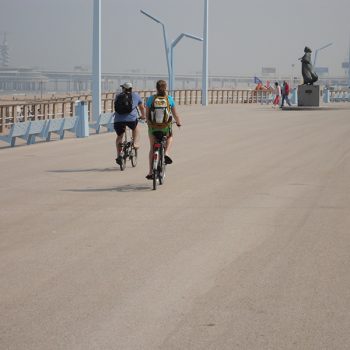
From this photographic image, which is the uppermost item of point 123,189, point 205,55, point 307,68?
point 205,55

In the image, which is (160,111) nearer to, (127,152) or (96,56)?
(127,152)

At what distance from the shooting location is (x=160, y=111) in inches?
564

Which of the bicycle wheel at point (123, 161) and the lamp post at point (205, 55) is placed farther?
the lamp post at point (205, 55)

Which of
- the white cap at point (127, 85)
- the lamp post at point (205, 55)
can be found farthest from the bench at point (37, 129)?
the lamp post at point (205, 55)

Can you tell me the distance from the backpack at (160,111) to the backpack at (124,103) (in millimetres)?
2602

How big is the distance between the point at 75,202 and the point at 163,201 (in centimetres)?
115

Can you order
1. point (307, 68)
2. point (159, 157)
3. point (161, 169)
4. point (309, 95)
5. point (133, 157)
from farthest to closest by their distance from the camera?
point (309, 95) < point (307, 68) < point (133, 157) < point (161, 169) < point (159, 157)

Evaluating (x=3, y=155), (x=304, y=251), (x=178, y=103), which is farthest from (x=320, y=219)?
(x=178, y=103)

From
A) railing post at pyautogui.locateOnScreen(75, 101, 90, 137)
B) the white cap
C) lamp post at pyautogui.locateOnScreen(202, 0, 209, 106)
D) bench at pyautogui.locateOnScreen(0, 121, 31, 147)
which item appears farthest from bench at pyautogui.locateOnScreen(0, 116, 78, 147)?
lamp post at pyautogui.locateOnScreen(202, 0, 209, 106)

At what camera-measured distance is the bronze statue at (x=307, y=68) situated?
54000 mm

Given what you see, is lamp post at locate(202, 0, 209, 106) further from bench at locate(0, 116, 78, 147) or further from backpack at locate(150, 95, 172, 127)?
backpack at locate(150, 95, 172, 127)

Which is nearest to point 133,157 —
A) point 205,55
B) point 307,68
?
point 307,68

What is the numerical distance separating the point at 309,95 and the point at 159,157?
42.3 m

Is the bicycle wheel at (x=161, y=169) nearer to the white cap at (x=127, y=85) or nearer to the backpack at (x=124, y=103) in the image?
the backpack at (x=124, y=103)
